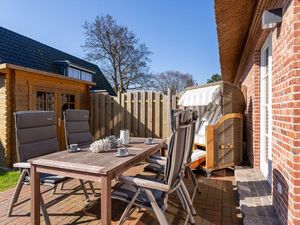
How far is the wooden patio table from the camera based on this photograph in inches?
78.4

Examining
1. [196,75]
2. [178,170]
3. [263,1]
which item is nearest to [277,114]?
[178,170]

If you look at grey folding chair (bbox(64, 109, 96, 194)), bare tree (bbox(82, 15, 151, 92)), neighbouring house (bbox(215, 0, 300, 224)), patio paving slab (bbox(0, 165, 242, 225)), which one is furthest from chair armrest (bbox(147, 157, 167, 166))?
bare tree (bbox(82, 15, 151, 92))

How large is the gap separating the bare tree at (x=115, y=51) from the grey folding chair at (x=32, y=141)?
14736mm

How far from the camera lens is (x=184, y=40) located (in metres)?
16.2

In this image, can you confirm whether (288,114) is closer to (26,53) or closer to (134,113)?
(134,113)

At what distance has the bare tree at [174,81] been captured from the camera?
70.8 ft

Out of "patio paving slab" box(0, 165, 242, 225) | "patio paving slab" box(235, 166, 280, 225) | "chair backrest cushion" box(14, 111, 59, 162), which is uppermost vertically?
"chair backrest cushion" box(14, 111, 59, 162)

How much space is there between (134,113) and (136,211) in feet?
13.9

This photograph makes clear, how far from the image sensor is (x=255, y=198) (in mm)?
2971

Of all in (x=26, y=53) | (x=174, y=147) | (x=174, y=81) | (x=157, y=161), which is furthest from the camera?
(x=174, y=81)

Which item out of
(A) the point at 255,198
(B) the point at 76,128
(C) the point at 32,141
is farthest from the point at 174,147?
(B) the point at 76,128

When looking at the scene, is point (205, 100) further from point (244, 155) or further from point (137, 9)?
point (137, 9)

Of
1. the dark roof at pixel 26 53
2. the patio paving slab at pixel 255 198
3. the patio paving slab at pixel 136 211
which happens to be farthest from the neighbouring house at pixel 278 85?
the dark roof at pixel 26 53

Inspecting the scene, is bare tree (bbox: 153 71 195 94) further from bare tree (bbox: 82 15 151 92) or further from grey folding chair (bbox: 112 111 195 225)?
grey folding chair (bbox: 112 111 195 225)
